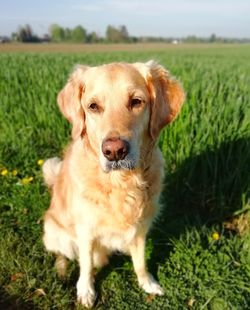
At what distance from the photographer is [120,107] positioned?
2.25 meters

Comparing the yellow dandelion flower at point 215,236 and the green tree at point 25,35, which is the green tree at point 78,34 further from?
the yellow dandelion flower at point 215,236

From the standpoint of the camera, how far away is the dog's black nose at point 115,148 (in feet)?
6.75

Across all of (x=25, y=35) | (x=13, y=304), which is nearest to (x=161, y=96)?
(x=13, y=304)

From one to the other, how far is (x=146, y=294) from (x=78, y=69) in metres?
1.74

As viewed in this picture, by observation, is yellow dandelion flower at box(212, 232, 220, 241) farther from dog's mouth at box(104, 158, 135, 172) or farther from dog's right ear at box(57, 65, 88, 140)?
dog's right ear at box(57, 65, 88, 140)

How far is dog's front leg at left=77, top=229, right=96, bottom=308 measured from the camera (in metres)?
2.67

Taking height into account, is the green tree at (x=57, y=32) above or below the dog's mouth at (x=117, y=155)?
below

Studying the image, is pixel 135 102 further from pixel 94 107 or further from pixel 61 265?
pixel 61 265

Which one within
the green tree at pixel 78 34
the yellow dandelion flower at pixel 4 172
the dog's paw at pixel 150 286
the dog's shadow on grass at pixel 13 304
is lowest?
the green tree at pixel 78 34

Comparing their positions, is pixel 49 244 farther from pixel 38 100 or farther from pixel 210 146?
pixel 38 100

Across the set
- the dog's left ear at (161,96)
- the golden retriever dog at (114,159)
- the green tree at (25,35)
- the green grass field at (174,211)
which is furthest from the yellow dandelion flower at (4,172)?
the green tree at (25,35)

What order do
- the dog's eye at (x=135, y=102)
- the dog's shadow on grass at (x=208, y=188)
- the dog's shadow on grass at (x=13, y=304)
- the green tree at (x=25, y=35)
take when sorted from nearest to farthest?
the dog's eye at (x=135, y=102)
the dog's shadow on grass at (x=13, y=304)
the dog's shadow on grass at (x=208, y=188)
the green tree at (x=25, y=35)

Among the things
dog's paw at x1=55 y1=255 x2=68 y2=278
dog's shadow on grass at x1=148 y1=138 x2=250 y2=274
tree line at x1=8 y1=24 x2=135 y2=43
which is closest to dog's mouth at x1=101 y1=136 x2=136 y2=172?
dog's paw at x1=55 y1=255 x2=68 y2=278

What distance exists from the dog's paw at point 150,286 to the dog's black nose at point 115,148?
1205 mm
